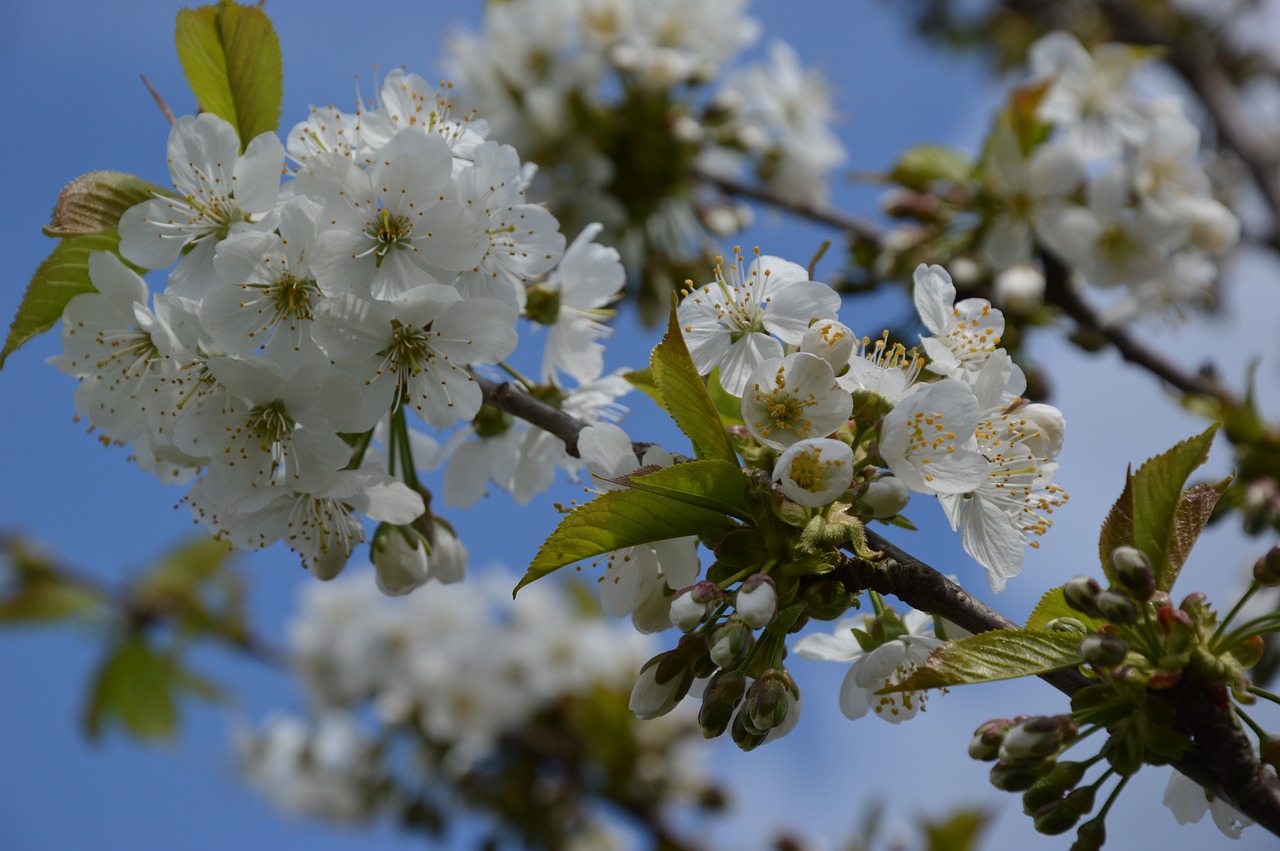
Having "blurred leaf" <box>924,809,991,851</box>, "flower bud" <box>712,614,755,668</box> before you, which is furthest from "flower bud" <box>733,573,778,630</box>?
"blurred leaf" <box>924,809,991,851</box>

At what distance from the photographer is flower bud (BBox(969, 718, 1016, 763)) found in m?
1.16

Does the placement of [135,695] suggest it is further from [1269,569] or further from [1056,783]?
[1269,569]

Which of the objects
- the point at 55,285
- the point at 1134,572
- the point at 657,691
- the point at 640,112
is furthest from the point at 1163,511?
the point at 640,112

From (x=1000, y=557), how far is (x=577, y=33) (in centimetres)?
294

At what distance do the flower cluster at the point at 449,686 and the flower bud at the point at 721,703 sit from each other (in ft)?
10.9

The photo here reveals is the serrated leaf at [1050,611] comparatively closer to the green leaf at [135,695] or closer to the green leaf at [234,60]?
the green leaf at [234,60]

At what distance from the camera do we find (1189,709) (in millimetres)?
1143

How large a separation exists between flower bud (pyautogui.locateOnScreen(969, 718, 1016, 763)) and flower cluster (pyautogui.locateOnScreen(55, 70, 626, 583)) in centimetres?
74

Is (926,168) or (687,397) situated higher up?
(926,168)

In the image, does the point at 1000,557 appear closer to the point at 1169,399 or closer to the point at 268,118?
the point at 268,118

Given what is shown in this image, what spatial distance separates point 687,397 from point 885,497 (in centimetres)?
25

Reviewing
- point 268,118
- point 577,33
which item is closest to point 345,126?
point 268,118

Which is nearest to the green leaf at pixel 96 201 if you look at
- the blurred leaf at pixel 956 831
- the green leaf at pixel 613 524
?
the green leaf at pixel 613 524

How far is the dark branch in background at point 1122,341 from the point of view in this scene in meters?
2.67
